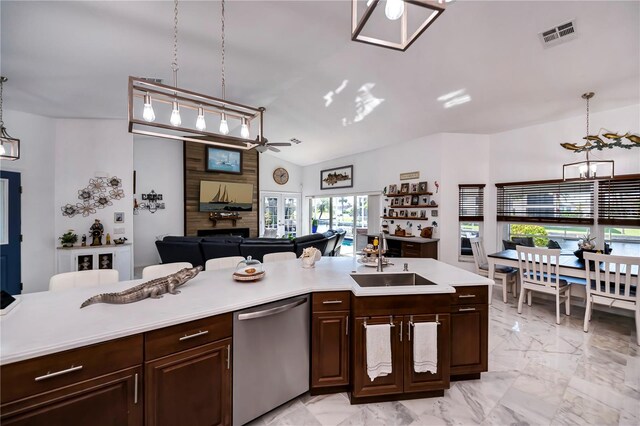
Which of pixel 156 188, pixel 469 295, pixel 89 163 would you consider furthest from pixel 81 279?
pixel 156 188

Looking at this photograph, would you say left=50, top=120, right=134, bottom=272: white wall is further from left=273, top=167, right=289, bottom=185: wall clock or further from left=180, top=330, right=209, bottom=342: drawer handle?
left=180, top=330, right=209, bottom=342: drawer handle

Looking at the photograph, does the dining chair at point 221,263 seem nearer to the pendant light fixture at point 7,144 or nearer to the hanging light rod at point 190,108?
the hanging light rod at point 190,108

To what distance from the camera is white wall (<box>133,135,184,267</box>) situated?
6766 mm

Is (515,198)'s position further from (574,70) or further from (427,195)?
(574,70)

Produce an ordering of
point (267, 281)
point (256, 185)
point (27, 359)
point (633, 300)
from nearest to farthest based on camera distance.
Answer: point (27, 359) → point (267, 281) → point (633, 300) → point (256, 185)

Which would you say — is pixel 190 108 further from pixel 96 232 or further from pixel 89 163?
pixel 96 232

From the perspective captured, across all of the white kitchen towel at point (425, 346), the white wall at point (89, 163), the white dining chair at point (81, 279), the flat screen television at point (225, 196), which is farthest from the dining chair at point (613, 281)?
the flat screen television at point (225, 196)

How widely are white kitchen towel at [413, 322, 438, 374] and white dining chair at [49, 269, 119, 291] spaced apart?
2293 millimetres

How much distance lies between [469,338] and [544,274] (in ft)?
8.09

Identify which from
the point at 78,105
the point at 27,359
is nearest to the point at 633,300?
the point at 27,359

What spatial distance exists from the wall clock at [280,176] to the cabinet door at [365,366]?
7350 mm

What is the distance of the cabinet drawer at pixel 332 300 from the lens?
2.01 m

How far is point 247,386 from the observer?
173cm

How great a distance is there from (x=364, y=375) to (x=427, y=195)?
423cm
